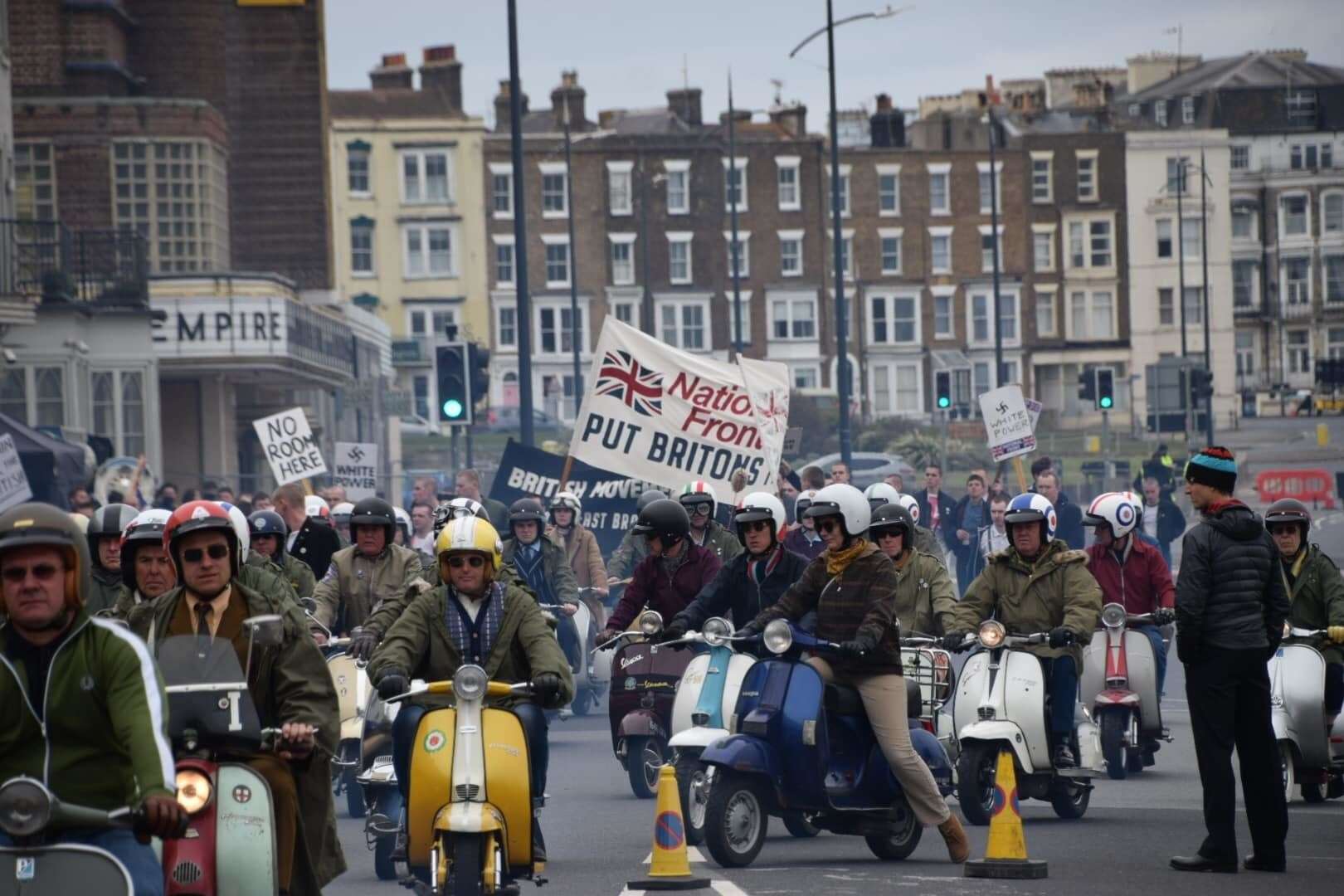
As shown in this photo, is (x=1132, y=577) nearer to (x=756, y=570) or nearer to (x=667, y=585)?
(x=667, y=585)

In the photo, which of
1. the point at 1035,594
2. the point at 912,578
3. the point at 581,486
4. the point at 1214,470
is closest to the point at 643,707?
the point at 912,578

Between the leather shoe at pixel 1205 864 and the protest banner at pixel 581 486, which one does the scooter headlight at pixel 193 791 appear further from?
the protest banner at pixel 581 486

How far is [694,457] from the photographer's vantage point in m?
22.8

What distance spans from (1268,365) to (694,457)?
91.6m

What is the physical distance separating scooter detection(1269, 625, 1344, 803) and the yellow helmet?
4955mm

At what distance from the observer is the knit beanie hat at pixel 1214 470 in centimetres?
1076

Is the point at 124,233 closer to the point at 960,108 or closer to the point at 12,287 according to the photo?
the point at 12,287

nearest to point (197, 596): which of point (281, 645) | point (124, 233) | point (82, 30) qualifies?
point (281, 645)

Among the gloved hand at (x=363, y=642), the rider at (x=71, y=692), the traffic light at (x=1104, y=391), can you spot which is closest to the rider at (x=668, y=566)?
the gloved hand at (x=363, y=642)

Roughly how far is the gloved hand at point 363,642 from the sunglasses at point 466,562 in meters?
2.14

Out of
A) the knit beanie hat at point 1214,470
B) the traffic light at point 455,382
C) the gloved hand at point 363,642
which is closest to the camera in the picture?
the knit beanie hat at point 1214,470

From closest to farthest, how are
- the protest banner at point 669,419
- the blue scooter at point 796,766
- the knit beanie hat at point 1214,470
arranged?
the knit beanie hat at point 1214,470, the blue scooter at point 796,766, the protest banner at point 669,419

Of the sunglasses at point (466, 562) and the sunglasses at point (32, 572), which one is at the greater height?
the sunglasses at point (32, 572)

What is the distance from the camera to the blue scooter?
11.1 metres
